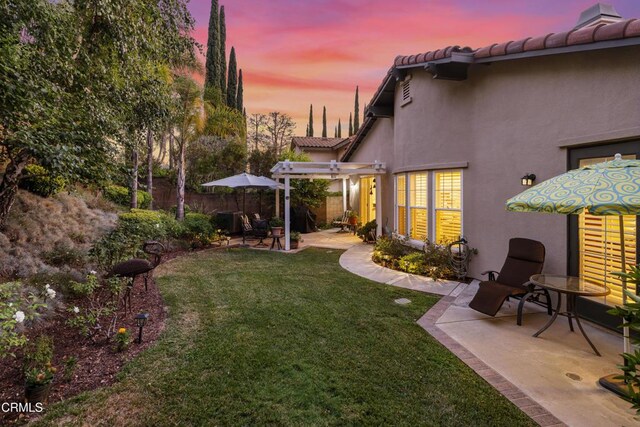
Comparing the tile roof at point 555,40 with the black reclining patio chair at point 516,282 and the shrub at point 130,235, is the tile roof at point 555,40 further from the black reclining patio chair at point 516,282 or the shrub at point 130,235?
the shrub at point 130,235

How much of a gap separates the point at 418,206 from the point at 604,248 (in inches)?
191

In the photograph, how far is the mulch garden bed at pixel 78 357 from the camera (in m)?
3.23

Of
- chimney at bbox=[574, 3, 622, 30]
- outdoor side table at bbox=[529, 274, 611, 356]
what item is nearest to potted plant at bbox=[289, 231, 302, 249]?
outdoor side table at bbox=[529, 274, 611, 356]

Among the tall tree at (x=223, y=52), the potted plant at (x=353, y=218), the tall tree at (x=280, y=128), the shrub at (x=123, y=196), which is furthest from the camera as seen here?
the tall tree at (x=223, y=52)

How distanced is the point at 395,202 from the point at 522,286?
5889 millimetres

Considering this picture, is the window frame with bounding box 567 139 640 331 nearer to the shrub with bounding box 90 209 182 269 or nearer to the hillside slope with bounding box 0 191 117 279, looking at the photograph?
the shrub with bounding box 90 209 182 269

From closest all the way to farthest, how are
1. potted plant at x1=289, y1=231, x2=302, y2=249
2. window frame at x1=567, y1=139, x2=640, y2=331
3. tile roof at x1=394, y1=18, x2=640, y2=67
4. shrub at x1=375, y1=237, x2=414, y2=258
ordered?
1. tile roof at x1=394, y1=18, x2=640, y2=67
2. window frame at x1=567, y1=139, x2=640, y2=331
3. shrub at x1=375, y1=237, x2=414, y2=258
4. potted plant at x1=289, y1=231, x2=302, y2=249

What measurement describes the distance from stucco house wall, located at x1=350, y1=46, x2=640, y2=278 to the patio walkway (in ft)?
4.78

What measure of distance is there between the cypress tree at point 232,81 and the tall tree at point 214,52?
161cm

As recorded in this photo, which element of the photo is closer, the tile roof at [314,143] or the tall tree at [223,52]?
the tile roof at [314,143]

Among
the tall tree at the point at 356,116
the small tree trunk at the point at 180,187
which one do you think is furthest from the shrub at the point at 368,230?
the tall tree at the point at 356,116

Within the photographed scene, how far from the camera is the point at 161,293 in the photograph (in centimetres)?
651

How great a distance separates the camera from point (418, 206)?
9516 millimetres

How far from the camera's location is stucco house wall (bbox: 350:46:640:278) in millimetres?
4820
